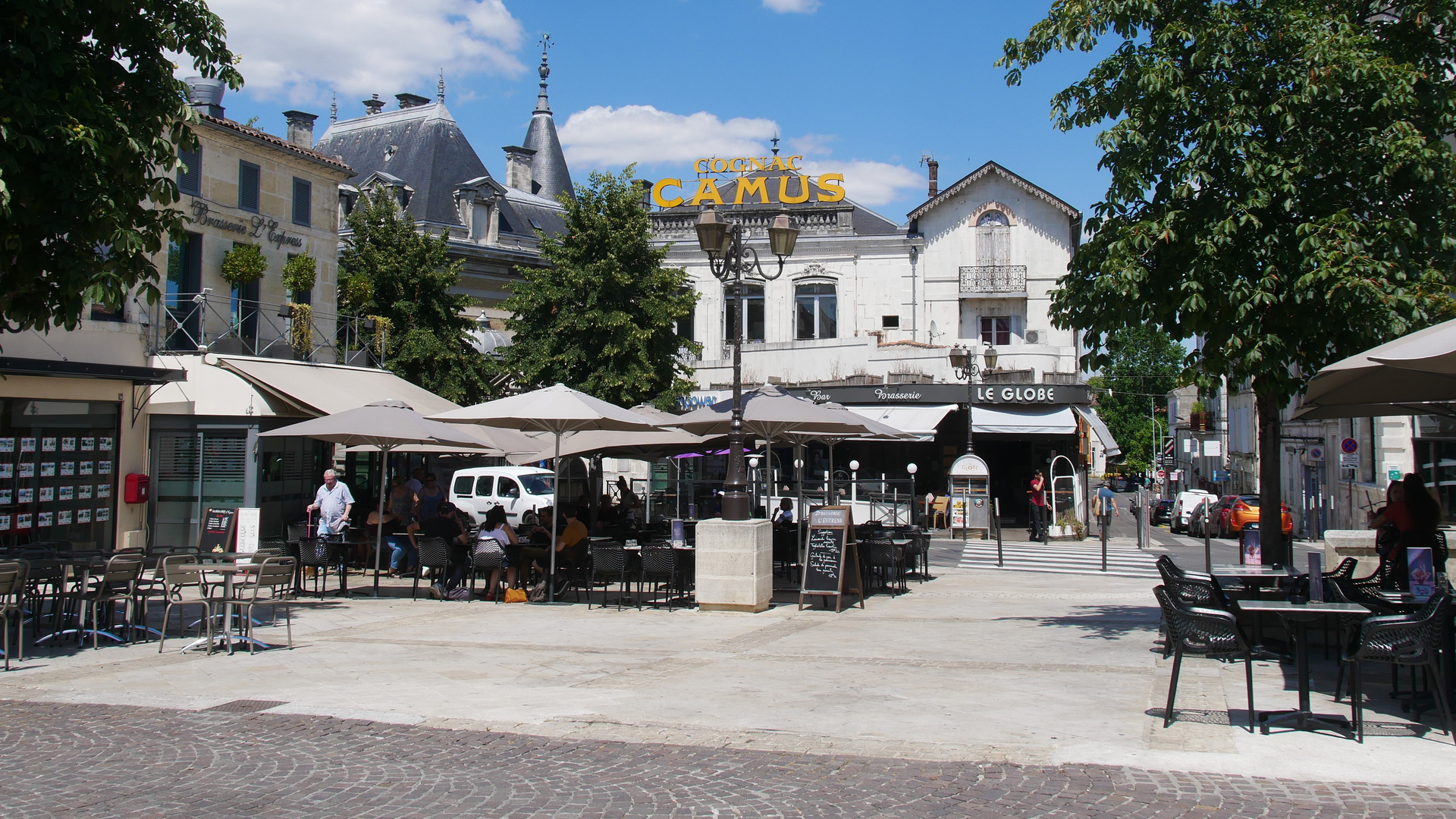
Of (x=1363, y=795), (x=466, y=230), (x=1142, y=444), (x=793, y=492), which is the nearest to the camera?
(x=1363, y=795)

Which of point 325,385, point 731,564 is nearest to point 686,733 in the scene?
point 731,564

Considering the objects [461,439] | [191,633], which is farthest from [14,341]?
[191,633]

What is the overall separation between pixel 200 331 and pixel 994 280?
79.8 ft

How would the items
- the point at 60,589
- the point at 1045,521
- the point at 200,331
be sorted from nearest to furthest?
the point at 60,589 < the point at 200,331 < the point at 1045,521

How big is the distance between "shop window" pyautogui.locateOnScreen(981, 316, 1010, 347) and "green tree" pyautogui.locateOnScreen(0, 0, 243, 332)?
2897cm

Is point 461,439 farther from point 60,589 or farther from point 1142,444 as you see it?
point 1142,444

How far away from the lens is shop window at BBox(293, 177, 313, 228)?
75.0 feet

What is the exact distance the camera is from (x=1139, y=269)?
9930mm

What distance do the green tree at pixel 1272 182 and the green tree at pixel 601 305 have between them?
684 inches

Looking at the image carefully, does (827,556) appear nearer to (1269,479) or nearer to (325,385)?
(1269,479)

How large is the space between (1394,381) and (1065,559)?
13.6m

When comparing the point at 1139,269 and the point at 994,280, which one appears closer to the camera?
the point at 1139,269

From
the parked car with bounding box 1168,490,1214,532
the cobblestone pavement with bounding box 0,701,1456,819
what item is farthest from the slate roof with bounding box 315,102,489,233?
the cobblestone pavement with bounding box 0,701,1456,819

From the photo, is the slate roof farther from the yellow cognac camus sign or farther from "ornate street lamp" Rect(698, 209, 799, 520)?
"ornate street lamp" Rect(698, 209, 799, 520)
